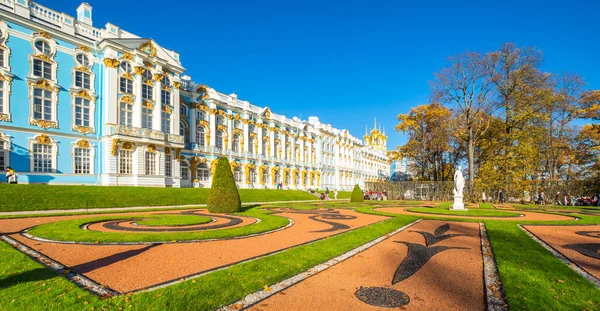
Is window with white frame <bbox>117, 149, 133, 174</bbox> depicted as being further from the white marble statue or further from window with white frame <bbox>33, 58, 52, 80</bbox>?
the white marble statue

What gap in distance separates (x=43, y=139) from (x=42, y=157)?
1.41 metres

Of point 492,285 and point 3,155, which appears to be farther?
point 3,155

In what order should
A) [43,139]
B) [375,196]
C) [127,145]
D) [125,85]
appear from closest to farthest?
1. [43,139]
2. [127,145]
3. [125,85]
4. [375,196]

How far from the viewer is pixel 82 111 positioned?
26.4 meters

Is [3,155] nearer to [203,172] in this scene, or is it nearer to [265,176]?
[203,172]

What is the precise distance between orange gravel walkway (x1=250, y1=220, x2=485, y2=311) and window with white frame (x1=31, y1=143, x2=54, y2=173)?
1079 inches

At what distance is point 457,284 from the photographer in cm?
512

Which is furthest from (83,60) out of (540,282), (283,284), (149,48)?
(540,282)

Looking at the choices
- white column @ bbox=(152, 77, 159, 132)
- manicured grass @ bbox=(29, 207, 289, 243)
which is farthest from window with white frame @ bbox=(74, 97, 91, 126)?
manicured grass @ bbox=(29, 207, 289, 243)

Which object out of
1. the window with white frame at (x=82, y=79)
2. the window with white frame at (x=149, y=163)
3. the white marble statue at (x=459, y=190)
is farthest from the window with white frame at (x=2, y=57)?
the white marble statue at (x=459, y=190)

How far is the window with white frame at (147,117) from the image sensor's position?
97.0ft

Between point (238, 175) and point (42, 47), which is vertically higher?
point (42, 47)

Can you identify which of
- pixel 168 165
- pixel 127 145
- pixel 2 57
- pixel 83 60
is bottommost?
pixel 168 165

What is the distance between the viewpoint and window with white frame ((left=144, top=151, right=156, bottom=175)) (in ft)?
93.5
